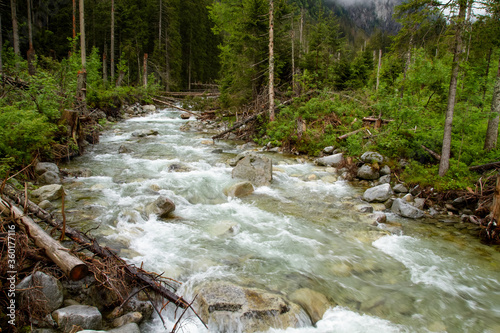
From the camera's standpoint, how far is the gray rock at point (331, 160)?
40.3 ft

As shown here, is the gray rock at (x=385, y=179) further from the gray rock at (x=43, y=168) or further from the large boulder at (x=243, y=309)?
the gray rock at (x=43, y=168)

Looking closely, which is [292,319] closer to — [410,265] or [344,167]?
[410,265]

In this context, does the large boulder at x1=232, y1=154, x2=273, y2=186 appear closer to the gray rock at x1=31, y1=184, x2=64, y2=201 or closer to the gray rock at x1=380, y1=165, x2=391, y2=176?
the gray rock at x1=380, y1=165, x2=391, y2=176

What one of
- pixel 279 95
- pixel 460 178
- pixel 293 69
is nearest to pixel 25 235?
pixel 460 178

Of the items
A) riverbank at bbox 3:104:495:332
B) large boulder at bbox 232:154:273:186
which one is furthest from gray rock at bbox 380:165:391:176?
large boulder at bbox 232:154:273:186

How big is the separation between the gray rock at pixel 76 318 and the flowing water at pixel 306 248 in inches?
32.6

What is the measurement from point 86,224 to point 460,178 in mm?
9864

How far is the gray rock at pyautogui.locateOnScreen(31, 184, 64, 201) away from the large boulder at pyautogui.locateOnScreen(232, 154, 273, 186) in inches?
210

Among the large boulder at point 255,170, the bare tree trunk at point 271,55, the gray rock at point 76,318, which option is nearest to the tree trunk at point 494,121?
the large boulder at point 255,170

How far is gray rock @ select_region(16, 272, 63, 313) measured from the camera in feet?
10.8

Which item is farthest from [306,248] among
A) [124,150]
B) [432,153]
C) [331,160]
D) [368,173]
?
[124,150]

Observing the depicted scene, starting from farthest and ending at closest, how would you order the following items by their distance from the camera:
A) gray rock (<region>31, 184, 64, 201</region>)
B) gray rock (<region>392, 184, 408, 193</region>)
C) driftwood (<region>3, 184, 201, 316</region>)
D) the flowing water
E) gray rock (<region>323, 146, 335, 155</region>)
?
1. gray rock (<region>323, 146, 335, 155</region>)
2. gray rock (<region>392, 184, 408, 193</region>)
3. gray rock (<region>31, 184, 64, 201</region>)
4. the flowing water
5. driftwood (<region>3, 184, 201, 316</region>)

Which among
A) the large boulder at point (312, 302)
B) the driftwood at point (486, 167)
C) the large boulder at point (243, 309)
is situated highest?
the driftwood at point (486, 167)

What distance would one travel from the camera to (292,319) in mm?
4031
